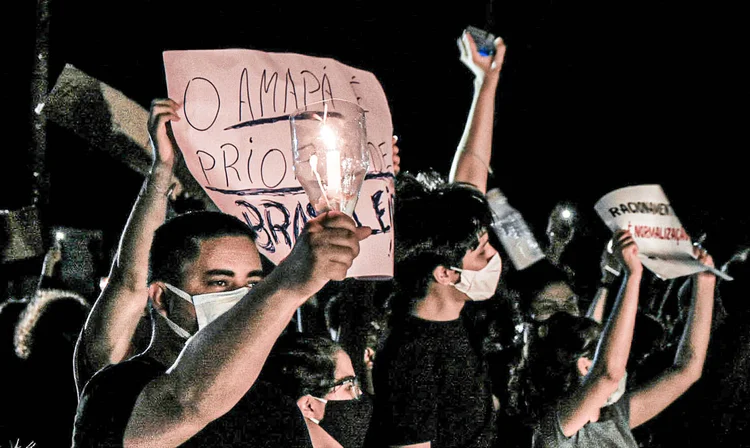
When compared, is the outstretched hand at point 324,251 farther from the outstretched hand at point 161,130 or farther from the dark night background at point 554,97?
the dark night background at point 554,97

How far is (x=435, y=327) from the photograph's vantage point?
2887mm

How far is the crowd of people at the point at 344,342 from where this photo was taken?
4.33 feet

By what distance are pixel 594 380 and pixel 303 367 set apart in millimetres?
1230

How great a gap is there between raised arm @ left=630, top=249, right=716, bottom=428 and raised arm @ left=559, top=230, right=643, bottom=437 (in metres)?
0.46

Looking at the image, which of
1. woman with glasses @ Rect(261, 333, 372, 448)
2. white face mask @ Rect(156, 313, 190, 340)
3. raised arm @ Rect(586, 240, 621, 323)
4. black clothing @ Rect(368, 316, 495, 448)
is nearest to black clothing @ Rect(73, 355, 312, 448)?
white face mask @ Rect(156, 313, 190, 340)

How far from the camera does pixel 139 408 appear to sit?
1.38 meters

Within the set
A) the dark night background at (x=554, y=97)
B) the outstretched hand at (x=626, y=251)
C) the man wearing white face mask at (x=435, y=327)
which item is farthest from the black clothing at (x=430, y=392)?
the dark night background at (x=554, y=97)

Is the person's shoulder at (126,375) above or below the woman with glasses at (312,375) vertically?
above

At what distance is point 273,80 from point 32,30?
2384mm

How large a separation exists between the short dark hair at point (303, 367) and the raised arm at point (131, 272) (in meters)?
0.81

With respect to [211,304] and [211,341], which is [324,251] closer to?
[211,341]

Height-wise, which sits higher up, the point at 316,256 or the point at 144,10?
the point at 144,10

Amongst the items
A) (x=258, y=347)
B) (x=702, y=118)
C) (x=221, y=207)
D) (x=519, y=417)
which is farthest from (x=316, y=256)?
(x=702, y=118)

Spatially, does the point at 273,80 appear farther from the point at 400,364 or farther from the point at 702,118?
the point at 702,118
